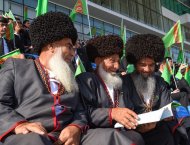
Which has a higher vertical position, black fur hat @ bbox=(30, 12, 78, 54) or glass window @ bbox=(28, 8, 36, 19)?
glass window @ bbox=(28, 8, 36, 19)

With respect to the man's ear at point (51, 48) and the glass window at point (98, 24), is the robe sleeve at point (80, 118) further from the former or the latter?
the glass window at point (98, 24)

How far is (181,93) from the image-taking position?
5277 mm

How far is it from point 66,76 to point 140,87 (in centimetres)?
108

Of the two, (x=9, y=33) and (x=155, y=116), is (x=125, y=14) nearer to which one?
(x=9, y=33)

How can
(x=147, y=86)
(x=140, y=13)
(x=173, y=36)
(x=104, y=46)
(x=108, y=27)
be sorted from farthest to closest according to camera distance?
(x=140, y=13) → (x=108, y=27) → (x=173, y=36) → (x=147, y=86) → (x=104, y=46)

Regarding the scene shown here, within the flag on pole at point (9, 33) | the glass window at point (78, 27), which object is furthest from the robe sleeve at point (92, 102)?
the glass window at point (78, 27)

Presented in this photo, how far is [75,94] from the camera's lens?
8.86 ft

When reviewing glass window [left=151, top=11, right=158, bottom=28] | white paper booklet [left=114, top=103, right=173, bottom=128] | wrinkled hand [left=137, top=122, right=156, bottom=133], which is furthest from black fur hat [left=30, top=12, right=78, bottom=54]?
glass window [left=151, top=11, right=158, bottom=28]

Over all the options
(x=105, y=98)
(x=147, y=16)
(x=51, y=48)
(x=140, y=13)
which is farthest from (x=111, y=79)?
(x=147, y=16)

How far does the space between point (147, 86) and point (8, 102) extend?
1577mm

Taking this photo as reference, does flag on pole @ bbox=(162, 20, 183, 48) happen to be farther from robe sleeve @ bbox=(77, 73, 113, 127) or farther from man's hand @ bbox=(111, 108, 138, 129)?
man's hand @ bbox=(111, 108, 138, 129)

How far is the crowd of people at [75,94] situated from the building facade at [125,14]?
11.7 meters

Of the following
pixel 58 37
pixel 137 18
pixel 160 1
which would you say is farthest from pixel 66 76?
pixel 160 1

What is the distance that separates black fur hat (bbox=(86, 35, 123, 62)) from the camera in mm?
3256
